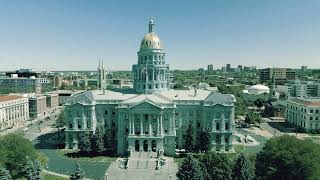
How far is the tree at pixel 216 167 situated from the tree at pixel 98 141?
3338cm

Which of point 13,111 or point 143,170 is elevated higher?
point 13,111

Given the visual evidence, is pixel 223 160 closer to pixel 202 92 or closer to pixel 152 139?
pixel 152 139

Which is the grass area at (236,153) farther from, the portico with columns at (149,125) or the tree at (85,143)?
the tree at (85,143)

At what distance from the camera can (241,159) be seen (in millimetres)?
64938

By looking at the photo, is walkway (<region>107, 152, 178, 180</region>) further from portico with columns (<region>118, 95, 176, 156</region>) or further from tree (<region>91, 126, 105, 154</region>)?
tree (<region>91, 126, 105, 154</region>)

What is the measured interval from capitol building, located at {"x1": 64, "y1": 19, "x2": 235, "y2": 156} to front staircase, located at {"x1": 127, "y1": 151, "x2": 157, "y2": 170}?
1.96m

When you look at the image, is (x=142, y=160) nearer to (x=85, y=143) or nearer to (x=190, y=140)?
(x=190, y=140)

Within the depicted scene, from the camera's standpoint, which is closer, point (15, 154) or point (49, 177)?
point (15, 154)

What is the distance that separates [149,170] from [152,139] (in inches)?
479

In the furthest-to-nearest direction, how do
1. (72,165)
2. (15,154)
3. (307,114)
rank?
1. (307,114)
2. (72,165)
3. (15,154)

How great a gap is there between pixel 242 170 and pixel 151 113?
33.4 m

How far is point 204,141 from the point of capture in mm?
91938

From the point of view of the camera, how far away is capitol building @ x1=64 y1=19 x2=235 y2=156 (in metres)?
92.4

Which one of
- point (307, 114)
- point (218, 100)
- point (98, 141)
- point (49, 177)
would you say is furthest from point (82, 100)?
point (307, 114)
